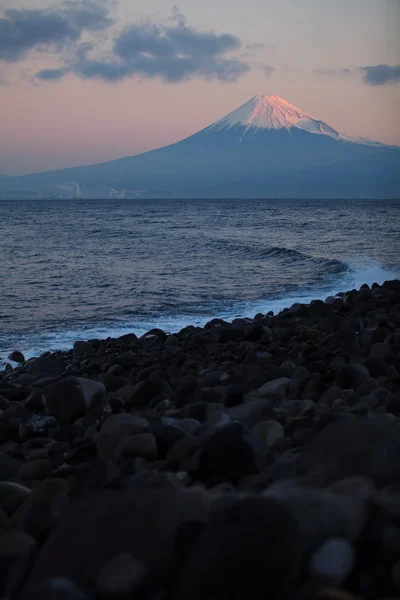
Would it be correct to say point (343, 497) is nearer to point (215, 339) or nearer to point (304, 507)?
point (304, 507)

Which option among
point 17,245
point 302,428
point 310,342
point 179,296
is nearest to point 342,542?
point 302,428

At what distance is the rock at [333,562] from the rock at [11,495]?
1596 mm

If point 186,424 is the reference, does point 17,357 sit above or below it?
below

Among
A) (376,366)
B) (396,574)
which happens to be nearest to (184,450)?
(396,574)

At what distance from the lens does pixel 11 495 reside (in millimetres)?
2701

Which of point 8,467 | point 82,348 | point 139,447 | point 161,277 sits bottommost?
point 82,348

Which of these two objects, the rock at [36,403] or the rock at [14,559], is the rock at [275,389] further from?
the rock at [14,559]

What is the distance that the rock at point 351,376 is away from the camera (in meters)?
3.92

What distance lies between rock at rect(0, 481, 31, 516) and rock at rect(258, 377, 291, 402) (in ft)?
5.61

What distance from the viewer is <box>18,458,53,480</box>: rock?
3016mm

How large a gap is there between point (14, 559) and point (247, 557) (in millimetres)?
855

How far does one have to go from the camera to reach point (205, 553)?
5.19 feet

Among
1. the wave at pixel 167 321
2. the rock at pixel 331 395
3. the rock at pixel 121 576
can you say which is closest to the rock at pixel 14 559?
the rock at pixel 121 576

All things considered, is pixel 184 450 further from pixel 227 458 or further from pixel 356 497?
pixel 356 497
